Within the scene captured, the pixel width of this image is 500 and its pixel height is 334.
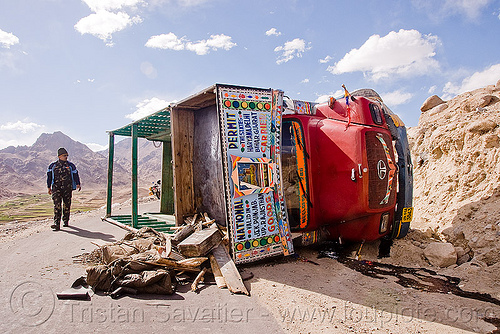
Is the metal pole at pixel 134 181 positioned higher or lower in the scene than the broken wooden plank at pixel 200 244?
higher

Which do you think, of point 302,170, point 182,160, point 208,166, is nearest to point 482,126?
point 302,170

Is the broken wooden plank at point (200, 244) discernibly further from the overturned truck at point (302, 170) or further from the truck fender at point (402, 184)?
the truck fender at point (402, 184)

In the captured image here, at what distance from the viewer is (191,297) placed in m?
3.28

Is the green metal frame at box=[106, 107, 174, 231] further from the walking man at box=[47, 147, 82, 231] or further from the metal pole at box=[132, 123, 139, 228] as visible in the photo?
the walking man at box=[47, 147, 82, 231]

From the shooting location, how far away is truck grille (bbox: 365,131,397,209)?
171 inches

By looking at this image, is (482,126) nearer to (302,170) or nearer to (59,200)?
(302,170)

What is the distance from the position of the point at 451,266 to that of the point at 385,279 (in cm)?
112

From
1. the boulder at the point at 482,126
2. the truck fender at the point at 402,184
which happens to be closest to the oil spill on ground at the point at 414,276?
the truck fender at the point at 402,184

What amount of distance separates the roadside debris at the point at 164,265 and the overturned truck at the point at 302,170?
338 mm

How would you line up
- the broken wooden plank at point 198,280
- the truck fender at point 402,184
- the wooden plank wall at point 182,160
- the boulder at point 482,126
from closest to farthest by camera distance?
1. the broken wooden plank at point 198,280
2. the truck fender at point 402,184
3. the wooden plank wall at point 182,160
4. the boulder at point 482,126

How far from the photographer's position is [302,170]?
474 centimetres

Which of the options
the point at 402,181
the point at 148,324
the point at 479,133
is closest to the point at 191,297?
the point at 148,324

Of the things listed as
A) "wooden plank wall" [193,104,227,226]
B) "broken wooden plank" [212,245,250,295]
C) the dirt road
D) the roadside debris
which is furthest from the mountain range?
"broken wooden plank" [212,245,250,295]

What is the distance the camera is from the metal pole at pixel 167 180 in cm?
866
